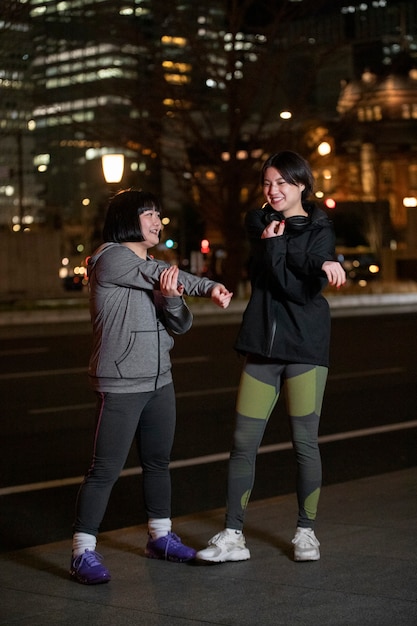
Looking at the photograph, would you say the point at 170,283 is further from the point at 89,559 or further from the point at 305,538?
the point at 305,538

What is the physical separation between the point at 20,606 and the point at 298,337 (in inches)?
72.1

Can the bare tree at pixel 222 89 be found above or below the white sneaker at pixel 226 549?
above

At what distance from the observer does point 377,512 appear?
6648mm

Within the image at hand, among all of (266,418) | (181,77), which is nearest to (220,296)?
(266,418)

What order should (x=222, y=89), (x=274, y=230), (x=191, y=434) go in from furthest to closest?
(x=222, y=89)
(x=191, y=434)
(x=274, y=230)

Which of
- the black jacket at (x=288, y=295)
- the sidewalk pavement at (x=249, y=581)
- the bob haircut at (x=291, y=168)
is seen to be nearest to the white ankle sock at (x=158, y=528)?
the sidewalk pavement at (x=249, y=581)

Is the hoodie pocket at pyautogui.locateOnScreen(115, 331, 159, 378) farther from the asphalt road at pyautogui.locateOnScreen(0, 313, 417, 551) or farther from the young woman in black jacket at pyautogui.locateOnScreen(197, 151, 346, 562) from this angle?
the asphalt road at pyautogui.locateOnScreen(0, 313, 417, 551)

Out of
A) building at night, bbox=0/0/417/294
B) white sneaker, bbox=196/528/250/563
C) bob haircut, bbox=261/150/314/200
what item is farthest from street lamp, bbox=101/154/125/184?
white sneaker, bbox=196/528/250/563

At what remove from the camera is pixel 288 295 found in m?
5.56

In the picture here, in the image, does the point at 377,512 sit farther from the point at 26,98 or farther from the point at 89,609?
the point at 26,98

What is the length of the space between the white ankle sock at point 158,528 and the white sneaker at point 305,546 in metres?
0.64

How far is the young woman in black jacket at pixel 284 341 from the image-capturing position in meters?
5.55

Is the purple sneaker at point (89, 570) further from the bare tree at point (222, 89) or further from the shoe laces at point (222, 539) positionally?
the bare tree at point (222, 89)

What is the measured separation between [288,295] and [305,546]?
1.23 m
